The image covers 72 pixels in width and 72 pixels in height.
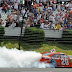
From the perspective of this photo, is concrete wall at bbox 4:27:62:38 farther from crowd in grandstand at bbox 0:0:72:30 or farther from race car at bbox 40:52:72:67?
race car at bbox 40:52:72:67

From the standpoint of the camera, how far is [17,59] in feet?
24.5

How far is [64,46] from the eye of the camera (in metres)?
11.8

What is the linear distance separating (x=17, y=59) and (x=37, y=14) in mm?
6064

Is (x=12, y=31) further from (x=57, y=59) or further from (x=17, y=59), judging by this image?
(x=17, y=59)

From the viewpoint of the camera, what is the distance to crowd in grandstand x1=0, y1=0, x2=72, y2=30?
11.8 metres

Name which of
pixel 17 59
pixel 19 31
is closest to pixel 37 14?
pixel 19 31

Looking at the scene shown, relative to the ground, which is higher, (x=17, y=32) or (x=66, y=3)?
(x=66, y=3)

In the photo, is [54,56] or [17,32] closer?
[54,56]

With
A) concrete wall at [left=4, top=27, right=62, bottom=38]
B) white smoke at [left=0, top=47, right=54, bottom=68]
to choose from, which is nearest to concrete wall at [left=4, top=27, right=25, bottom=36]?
concrete wall at [left=4, top=27, right=62, bottom=38]

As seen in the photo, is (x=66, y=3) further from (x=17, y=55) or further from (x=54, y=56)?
(x=17, y=55)

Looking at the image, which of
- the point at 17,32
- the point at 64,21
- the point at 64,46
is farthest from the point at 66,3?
the point at 17,32

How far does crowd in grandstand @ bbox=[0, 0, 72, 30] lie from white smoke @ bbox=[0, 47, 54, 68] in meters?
3.81

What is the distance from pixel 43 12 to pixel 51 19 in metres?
0.73

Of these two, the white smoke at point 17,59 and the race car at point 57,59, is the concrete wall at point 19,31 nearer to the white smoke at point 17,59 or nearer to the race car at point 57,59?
the race car at point 57,59
